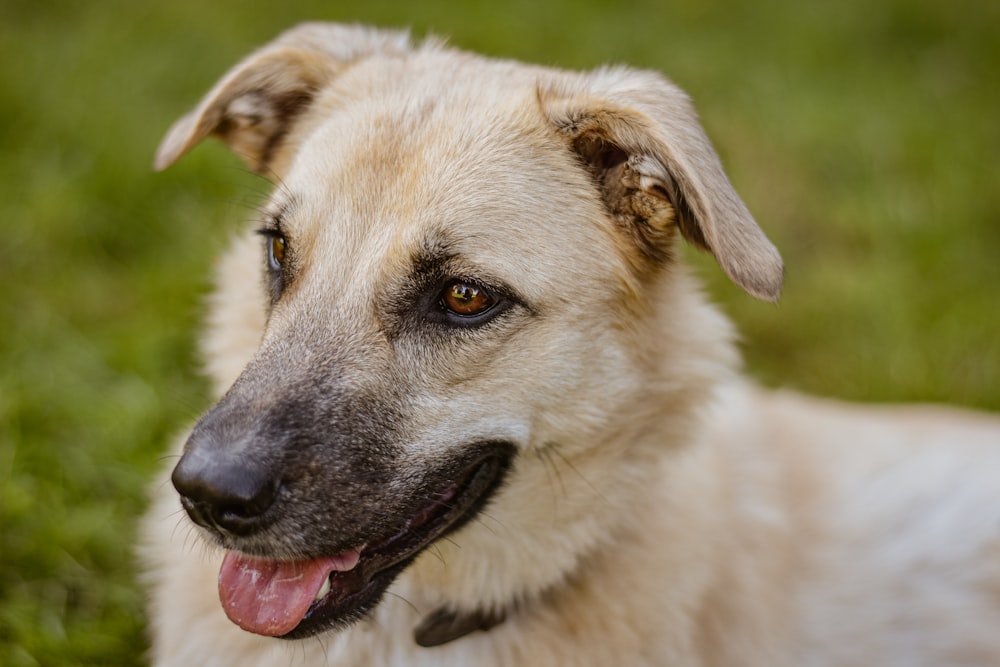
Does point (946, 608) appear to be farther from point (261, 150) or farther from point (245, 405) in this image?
point (261, 150)

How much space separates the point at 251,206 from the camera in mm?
3289

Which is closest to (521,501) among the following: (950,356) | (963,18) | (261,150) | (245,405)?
(245,405)

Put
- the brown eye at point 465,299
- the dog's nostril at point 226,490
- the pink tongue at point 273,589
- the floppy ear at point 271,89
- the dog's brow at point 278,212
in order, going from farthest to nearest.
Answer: the floppy ear at point 271,89
the dog's brow at point 278,212
the brown eye at point 465,299
the pink tongue at point 273,589
the dog's nostril at point 226,490

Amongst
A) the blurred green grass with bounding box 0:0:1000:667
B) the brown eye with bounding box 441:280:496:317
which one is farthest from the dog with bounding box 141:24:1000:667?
the blurred green grass with bounding box 0:0:1000:667

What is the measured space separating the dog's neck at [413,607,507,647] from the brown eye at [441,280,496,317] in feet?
3.06

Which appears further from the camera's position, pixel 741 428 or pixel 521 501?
pixel 741 428

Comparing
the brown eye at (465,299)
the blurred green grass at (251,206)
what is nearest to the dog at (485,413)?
the brown eye at (465,299)

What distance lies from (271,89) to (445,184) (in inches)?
36.3

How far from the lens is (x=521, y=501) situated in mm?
2926

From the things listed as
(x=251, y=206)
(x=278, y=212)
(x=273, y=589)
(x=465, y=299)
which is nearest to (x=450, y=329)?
(x=465, y=299)

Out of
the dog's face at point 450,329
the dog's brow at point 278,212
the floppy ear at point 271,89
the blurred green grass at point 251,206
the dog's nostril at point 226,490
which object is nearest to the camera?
the dog's nostril at point 226,490

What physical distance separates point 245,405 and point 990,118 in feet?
22.0

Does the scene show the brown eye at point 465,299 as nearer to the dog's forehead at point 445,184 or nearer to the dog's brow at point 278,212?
the dog's forehead at point 445,184

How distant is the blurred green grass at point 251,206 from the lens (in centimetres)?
394
